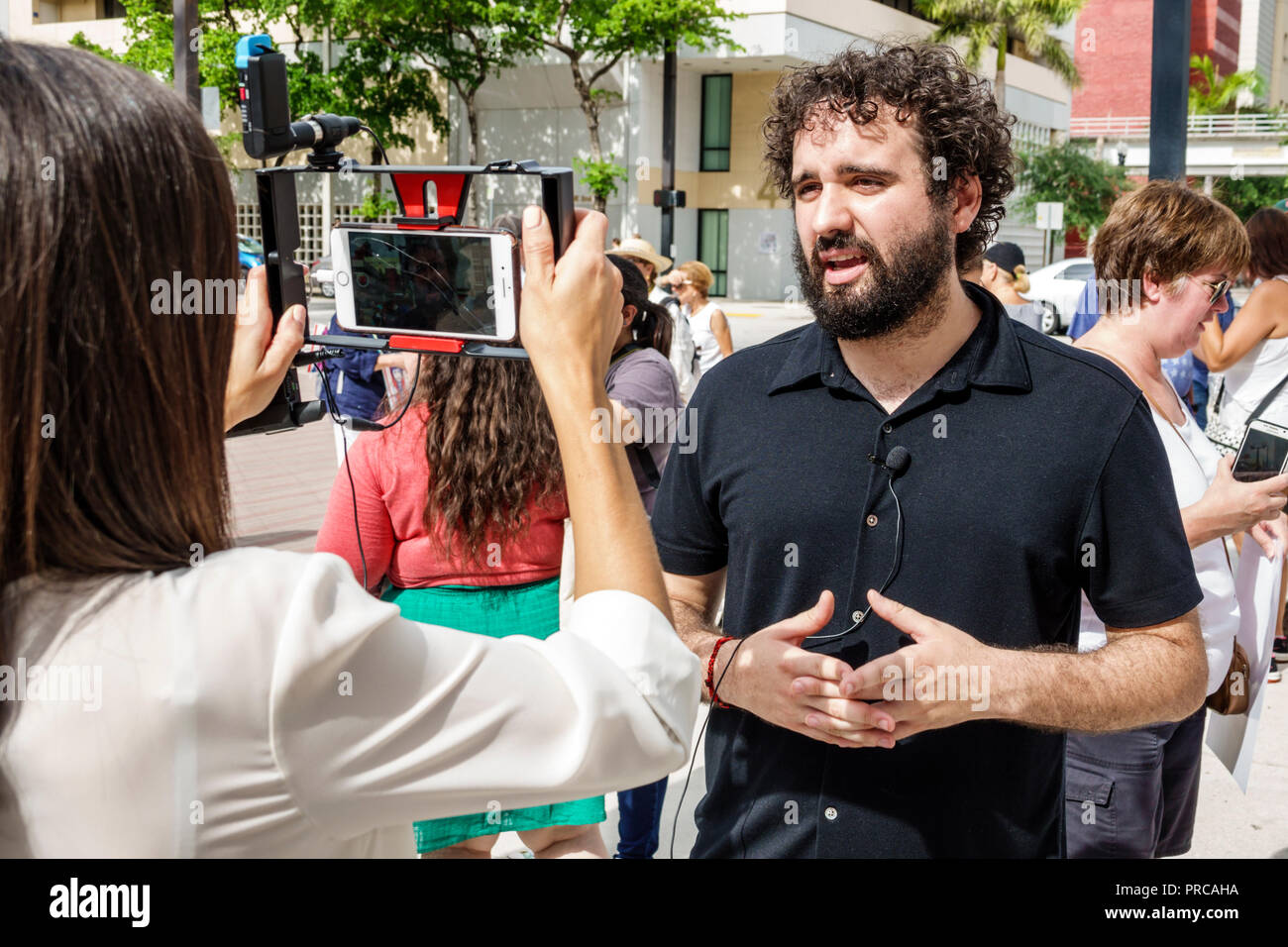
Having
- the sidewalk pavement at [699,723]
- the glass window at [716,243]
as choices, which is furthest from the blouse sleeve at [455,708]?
the glass window at [716,243]

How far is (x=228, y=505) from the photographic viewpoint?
1.31 meters

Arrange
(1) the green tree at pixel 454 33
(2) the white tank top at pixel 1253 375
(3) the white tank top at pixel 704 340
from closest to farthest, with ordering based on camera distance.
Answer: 1. (2) the white tank top at pixel 1253 375
2. (3) the white tank top at pixel 704 340
3. (1) the green tree at pixel 454 33

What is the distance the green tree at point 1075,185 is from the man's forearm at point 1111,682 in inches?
1624

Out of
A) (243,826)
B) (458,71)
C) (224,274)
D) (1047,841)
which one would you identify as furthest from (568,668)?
(458,71)

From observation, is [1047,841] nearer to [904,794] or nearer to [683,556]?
[904,794]

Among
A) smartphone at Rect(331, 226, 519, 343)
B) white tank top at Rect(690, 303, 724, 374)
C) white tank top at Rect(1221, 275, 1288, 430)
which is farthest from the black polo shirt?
white tank top at Rect(690, 303, 724, 374)

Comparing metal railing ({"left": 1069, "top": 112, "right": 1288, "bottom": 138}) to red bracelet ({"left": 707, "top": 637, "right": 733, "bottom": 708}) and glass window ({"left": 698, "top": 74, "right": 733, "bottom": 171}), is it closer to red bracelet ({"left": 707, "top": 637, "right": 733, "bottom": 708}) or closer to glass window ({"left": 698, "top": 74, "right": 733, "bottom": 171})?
glass window ({"left": 698, "top": 74, "right": 733, "bottom": 171})

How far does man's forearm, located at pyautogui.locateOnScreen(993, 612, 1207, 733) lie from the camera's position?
5.98 ft

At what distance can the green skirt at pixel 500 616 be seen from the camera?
317cm

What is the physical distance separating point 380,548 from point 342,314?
1.46 metres

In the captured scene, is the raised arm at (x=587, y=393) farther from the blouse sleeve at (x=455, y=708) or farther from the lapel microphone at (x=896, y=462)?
the lapel microphone at (x=896, y=462)

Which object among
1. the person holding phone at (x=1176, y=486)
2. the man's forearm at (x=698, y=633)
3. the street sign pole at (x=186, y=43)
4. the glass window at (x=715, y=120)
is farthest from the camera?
the glass window at (x=715, y=120)

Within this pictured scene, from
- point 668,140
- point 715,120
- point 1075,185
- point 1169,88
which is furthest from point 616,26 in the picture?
point 1169,88

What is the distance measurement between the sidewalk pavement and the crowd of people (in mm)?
262
